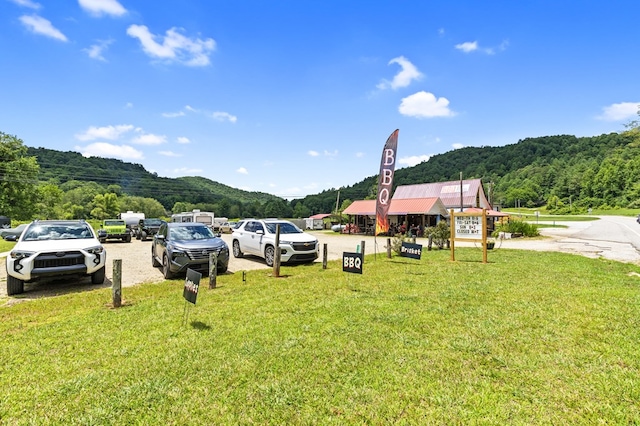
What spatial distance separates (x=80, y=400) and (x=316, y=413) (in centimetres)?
213

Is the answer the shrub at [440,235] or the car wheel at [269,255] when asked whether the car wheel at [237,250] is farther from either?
the shrub at [440,235]

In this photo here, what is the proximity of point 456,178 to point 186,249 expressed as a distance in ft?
250

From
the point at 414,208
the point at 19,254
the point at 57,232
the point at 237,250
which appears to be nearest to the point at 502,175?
the point at 414,208

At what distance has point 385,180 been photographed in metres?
11.9

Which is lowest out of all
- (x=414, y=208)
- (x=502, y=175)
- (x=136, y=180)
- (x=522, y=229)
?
(x=522, y=229)

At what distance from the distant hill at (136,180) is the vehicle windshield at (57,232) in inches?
3517

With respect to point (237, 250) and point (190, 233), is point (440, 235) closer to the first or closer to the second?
point (237, 250)

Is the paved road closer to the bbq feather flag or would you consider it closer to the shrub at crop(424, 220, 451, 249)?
the shrub at crop(424, 220, 451, 249)

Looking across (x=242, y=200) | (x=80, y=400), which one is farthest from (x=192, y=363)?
(x=242, y=200)

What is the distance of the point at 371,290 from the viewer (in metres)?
7.11

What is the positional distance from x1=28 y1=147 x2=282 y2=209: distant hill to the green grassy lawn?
95.0 m

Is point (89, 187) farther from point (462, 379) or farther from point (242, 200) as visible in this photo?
point (462, 379)

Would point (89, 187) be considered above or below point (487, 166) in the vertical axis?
below

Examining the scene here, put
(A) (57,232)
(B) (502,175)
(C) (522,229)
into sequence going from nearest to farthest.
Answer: (A) (57,232) → (C) (522,229) → (B) (502,175)
